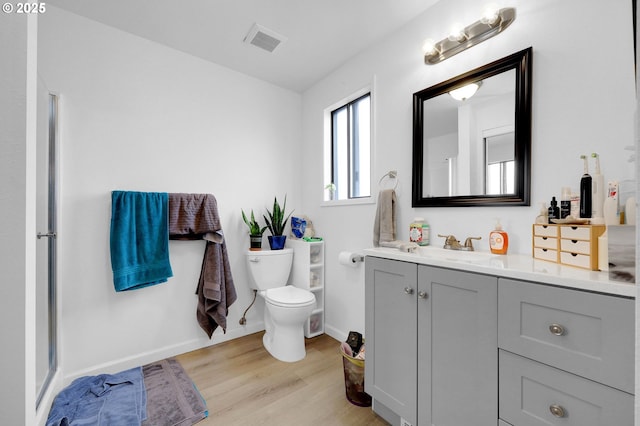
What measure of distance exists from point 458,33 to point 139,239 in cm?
244

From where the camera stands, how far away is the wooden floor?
1460 millimetres

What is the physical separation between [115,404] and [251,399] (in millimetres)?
766

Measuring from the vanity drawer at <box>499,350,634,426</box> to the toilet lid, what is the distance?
4.39ft

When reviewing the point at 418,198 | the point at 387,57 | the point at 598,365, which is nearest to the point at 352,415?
the point at 598,365

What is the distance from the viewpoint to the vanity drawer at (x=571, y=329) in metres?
0.72

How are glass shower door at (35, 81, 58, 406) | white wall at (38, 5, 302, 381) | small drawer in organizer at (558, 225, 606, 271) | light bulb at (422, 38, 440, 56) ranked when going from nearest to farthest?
small drawer in organizer at (558, 225, 606, 271) < glass shower door at (35, 81, 58, 406) < light bulb at (422, 38, 440, 56) < white wall at (38, 5, 302, 381)

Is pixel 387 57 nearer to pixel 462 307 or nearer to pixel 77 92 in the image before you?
pixel 462 307

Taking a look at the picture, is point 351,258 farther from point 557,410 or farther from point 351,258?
point 557,410

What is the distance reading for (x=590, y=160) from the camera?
1.11 metres

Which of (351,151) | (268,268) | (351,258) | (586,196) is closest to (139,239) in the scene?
(268,268)

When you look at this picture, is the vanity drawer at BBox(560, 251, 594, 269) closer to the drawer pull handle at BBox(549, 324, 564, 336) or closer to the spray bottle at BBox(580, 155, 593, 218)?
the spray bottle at BBox(580, 155, 593, 218)

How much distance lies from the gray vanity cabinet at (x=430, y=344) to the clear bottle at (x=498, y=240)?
15.8 inches

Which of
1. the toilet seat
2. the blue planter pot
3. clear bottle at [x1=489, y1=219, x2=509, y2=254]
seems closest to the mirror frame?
clear bottle at [x1=489, y1=219, x2=509, y2=254]

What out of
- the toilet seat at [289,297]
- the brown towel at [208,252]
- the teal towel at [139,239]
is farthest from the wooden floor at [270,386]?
the teal towel at [139,239]
